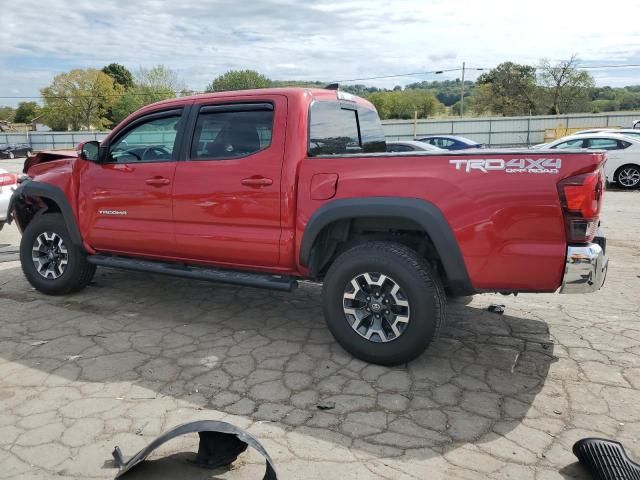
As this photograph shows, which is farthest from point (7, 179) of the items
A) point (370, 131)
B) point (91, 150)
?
point (370, 131)

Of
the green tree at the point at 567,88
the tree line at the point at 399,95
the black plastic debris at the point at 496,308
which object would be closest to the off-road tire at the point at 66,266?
the black plastic debris at the point at 496,308

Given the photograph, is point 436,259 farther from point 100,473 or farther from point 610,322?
point 100,473

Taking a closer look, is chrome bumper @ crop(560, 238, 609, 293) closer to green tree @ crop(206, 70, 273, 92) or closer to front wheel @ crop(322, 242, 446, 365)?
front wheel @ crop(322, 242, 446, 365)

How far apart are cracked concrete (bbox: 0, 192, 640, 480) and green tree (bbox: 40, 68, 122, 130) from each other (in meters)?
82.1

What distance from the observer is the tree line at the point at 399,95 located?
55.5m

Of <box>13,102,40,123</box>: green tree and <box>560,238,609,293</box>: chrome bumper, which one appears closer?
<box>560,238,609,293</box>: chrome bumper

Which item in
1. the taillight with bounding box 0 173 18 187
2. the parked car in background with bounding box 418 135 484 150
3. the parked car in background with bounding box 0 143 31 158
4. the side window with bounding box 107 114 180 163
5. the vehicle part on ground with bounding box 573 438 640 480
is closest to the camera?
the vehicle part on ground with bounding box 573 438 640 480

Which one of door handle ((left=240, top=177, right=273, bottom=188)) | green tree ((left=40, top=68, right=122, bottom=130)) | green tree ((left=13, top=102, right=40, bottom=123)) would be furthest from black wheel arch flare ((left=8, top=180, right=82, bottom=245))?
green tree ((left=13, top=102, right=40, bottom=123))

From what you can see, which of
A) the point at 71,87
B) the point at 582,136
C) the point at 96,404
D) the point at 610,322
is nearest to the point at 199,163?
the point at 96,404

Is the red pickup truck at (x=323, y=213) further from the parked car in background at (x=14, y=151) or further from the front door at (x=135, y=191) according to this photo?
the parked car in background at (x=14, y=151)

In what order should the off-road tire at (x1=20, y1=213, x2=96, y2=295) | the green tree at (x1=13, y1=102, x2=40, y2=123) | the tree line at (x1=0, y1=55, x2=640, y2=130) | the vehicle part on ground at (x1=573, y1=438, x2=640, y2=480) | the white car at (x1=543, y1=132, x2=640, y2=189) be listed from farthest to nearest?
the green tree at (x1=13, y1=102, x2=40, y2=123) → the tree line at (x1=0, y1=55, x2=640, y2=130) → the white car at (x1=543, y1=132, x2=640, y2=189) → the off-road tire at (x1=20, y1=213, x2=96, y2=295) → the vehicle part on ground at (x1=573, y1=438, x2=640, y2=480)

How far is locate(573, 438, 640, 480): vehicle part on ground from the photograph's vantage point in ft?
7.78

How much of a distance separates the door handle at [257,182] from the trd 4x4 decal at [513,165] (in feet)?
4.44

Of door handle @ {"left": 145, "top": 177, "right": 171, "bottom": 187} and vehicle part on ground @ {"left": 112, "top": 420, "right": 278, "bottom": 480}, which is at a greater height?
door handle @ {"left": 145, "top": 177, "right": 171, "bottom": 187}
